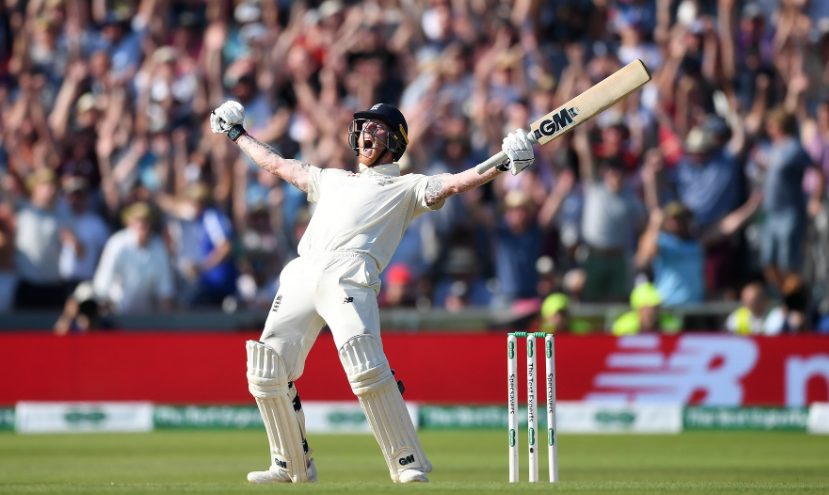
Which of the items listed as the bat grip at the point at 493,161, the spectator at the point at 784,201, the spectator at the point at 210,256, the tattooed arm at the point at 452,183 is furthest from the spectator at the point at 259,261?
the bat grip at the point at 493,161

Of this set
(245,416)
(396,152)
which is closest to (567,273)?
(245,416)

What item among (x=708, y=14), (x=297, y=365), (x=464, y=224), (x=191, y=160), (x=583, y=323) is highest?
(x=708, y=14)

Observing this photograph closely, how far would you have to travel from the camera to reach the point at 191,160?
12672 mm

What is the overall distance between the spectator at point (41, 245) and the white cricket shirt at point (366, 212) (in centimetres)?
611

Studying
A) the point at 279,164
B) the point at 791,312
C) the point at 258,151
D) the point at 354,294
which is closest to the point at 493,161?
the point at 354,294

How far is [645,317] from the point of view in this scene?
36.2 ft

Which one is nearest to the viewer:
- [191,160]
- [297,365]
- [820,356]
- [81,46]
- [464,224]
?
[297,365]

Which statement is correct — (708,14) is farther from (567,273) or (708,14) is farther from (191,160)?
(191,160)

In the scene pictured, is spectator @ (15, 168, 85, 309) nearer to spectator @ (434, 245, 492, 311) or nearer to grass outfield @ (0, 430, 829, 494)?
grass outfield @ (0, 430, 829, 494)

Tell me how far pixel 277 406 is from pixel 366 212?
1.06m

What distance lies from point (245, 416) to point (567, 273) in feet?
11.1

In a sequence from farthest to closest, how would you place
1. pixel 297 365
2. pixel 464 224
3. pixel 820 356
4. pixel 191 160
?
pixel 191 160 < pixel 464 224 < pixel 820 356 < pixel 297 365

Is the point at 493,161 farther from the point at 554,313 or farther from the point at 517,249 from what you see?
the point at 517,249

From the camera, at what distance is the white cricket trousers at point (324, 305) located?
231 inches
